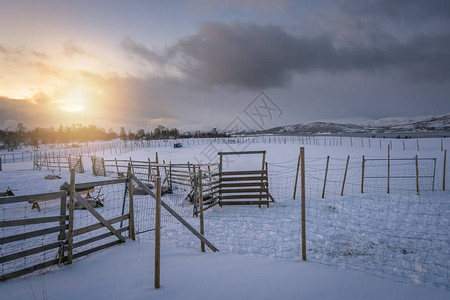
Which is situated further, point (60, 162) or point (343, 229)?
point (60, 162)

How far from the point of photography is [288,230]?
6961mm

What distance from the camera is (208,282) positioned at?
376 cm

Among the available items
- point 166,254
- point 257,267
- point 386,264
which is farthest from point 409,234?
point 166,254

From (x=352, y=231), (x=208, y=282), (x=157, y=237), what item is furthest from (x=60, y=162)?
(x=352, y=231)

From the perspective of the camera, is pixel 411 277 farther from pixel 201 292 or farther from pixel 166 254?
pixel 166 254

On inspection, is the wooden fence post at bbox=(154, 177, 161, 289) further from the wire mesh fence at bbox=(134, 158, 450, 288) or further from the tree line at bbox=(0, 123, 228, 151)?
the tree line at bbox=(0, 123, 228, 151)

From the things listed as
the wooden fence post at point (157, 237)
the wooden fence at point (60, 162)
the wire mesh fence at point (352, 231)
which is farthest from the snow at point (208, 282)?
the wooden fence at point (60, 162)

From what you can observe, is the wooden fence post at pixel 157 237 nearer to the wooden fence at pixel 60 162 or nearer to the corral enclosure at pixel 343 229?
the corral enclosure at pixel 343 229

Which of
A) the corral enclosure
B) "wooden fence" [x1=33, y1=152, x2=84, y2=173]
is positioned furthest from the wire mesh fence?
"wooden fence" [x1=33, y1=152, x2=84, y2=173]

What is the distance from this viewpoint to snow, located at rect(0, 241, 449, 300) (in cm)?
342

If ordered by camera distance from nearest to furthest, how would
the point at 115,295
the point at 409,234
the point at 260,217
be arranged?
the point at 115,295
the point at 409,234
the point at 260,217

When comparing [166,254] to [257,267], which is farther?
[166,254]

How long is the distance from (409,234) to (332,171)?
12356 millimetres

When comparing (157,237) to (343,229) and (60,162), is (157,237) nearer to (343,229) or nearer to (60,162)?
(343,229)
